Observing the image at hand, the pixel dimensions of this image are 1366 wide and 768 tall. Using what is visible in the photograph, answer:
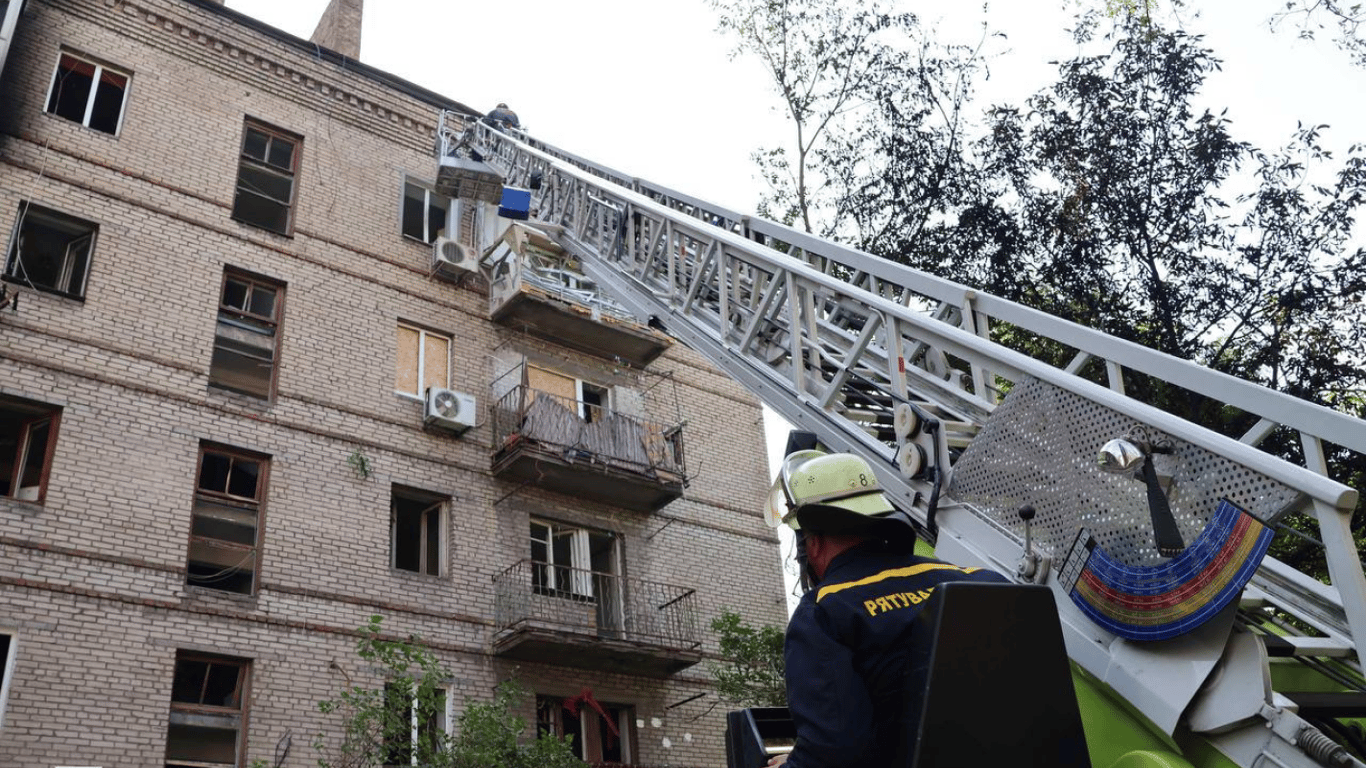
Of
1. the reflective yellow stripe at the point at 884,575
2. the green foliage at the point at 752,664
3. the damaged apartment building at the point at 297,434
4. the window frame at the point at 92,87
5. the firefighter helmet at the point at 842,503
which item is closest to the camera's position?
the reflective yellow stripe at the point at 884,575

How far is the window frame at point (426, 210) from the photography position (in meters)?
16.6

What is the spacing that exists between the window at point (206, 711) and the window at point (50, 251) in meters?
4.56

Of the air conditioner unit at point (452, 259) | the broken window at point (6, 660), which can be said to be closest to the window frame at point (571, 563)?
the air conditioner unit at point (452, 259)

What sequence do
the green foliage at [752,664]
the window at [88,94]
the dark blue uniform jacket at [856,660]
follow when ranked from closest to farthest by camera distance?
the dark blue uniform jacket at [856,660] < the green foliage at [752,664] < the window at [88,94]

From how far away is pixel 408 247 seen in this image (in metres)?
16.3

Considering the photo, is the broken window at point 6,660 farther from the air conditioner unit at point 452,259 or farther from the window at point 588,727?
the air conditioner unit at point 452,259

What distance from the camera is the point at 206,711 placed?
11234 millimetres

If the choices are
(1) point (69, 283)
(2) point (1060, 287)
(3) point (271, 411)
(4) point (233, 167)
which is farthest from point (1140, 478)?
(4) point (233, 167)

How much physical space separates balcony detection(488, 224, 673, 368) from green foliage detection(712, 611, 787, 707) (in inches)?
211

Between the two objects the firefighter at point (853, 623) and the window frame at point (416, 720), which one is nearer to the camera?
the firefighter at point (853, 623)

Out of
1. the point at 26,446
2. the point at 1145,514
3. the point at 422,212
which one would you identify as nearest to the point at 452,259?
the point at 422,212

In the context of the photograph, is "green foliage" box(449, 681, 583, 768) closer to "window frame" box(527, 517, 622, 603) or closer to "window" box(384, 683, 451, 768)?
"window" box(384, 683, 451, 768)

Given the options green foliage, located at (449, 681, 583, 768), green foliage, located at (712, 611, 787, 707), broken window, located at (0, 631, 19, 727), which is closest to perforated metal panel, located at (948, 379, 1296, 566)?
green foliage, located at (449, 681, 583, 768)

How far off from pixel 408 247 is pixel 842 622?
47.5 feet
